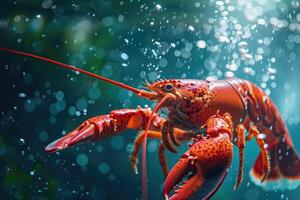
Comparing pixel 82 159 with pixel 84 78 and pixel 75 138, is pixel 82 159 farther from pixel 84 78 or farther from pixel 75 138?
pixel 75 138

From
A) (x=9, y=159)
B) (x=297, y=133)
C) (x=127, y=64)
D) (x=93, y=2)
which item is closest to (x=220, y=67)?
(x=297, y=133)

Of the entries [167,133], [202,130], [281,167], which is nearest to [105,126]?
[167,133]

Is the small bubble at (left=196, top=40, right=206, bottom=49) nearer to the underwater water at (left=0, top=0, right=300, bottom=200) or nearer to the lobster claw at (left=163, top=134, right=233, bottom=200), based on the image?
the underwater water at (left=0, top=0, right=300, bottom=200)

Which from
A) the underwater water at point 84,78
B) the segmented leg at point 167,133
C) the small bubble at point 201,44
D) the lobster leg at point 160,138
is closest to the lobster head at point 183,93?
the segmented leg at point 167,133

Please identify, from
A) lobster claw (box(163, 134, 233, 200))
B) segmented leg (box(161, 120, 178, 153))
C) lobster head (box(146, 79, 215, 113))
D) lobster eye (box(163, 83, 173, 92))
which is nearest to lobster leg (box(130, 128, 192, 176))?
segmented leg (box(161, 120, 178, 153))

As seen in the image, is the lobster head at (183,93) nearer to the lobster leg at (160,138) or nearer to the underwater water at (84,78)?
the lobster leg at (160,138)

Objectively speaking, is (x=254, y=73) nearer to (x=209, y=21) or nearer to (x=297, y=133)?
(x=297, y=133)
